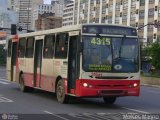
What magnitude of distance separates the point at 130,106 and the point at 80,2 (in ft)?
392

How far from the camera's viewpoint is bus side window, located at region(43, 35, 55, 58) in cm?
1921

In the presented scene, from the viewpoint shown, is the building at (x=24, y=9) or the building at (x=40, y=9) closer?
the building at (x=40, y=9)

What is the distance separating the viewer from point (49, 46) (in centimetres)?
1953

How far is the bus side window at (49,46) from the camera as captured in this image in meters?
19.2

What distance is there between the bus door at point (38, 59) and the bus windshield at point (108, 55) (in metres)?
4.38

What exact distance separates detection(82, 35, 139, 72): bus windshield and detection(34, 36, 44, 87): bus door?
438cm

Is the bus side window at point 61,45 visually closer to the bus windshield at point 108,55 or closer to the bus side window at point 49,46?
the bus side window at point 49,46

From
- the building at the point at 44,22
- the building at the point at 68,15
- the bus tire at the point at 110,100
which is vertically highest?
the building at the point at 68,15

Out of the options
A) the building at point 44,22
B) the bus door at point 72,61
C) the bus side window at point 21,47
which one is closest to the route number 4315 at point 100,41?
the bus door at point 72,61

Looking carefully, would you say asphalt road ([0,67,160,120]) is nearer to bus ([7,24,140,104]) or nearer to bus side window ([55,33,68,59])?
bus ([7,24,140,104])

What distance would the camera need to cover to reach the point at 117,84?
55.0 ft

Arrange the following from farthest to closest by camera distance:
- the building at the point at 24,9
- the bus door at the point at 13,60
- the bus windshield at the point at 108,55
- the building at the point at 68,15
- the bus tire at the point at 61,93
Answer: the building at the point at 24,9 < the building at the point at 68,15 < the bus door at the point at 13,60 < the bus tire at the point at 61,93 < the bus windshield at the point at 108,55

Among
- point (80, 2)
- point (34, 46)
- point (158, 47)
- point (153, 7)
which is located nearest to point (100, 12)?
point (80, 2)

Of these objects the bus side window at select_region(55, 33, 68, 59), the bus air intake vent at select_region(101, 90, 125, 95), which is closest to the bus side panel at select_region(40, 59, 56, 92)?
the bus side window at select_region(55, 33, 68, 59)
